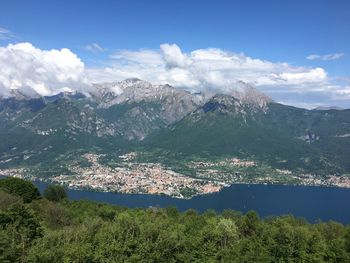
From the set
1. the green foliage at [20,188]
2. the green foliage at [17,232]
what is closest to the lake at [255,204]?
the green foliage at [20,188]

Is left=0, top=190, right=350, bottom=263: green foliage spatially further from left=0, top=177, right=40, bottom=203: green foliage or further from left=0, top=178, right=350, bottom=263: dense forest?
left=0, top=177, right=40, bottom=203: green foliage

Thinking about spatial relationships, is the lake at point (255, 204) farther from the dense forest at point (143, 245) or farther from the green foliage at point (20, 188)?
the dense forest at point (143, 245)

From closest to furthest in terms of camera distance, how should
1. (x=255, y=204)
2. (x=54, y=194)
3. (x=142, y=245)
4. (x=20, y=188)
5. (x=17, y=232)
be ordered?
1. (x=142, y=245)
2. (x=17, y=232)
3. (x=20, y=188)
4. (x=54, y=194)
5. (x=255, y=204)

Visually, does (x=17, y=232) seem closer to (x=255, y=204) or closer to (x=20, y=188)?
(x=20, y=188)

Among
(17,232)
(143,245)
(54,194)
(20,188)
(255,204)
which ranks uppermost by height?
(17,232)

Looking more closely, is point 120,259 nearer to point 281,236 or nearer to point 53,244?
point 53,244

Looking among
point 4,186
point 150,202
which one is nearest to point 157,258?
point 4,186

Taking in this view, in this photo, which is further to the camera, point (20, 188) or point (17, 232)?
point (20, 188)

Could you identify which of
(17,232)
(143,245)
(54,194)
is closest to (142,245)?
(143,245)

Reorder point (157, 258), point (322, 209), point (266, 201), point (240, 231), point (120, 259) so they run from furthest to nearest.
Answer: point (266, 201), point (322, 209), point (240, 231), point (157, 258), point (120, 259)
